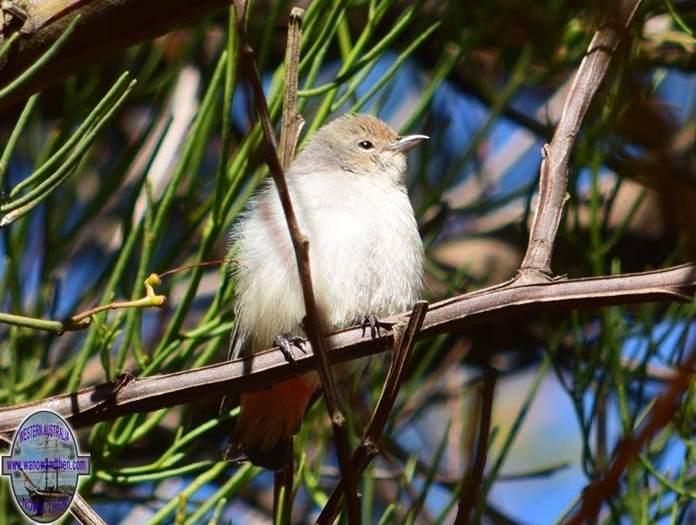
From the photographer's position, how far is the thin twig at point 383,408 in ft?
6.12

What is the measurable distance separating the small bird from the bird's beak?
473 millimetres

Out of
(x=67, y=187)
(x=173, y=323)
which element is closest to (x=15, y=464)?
(x=173, y=323)

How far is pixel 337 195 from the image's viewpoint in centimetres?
355

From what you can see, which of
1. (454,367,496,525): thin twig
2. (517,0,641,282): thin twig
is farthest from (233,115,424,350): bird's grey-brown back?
(454,367,496,525): thin twig

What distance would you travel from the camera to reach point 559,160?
233 cm

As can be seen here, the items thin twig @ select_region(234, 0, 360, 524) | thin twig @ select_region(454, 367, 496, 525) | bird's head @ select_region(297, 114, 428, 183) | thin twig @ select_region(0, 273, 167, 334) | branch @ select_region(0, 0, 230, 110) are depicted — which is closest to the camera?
thin twig @ select_region(234, 0, 360, 524)

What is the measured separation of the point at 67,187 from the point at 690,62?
8.84 feet

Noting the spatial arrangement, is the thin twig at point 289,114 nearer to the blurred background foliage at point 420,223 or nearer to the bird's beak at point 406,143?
the blurred background foliage at point 420,223

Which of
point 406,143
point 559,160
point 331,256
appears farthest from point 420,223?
point 559,160

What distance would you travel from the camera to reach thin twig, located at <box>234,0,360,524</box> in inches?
60.9

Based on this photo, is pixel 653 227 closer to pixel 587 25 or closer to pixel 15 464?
pixel 587 25

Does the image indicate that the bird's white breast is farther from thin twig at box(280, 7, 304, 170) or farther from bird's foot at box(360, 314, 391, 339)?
thin twig at box(280, 7, 304, 170)

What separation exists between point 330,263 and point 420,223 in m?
1.22
